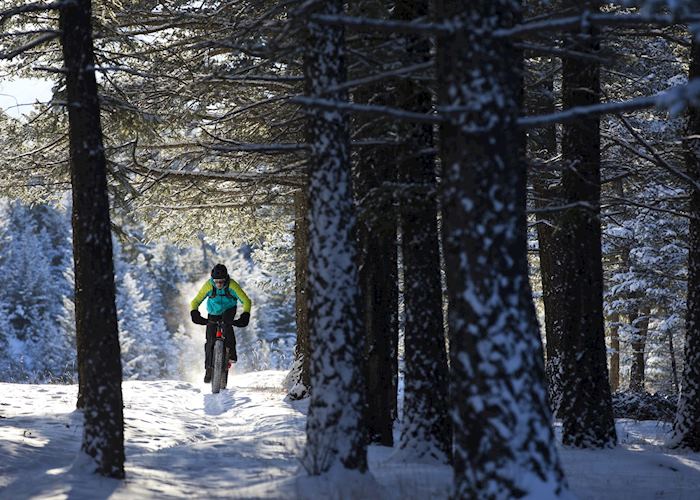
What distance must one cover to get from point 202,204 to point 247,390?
4915 millimetres

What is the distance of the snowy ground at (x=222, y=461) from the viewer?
275 inches

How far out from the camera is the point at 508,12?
226 inches

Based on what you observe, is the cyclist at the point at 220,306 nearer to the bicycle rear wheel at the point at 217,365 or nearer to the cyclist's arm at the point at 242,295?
the cyclist's arm at the point at 242,295

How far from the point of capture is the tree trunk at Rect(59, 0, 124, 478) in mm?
7648

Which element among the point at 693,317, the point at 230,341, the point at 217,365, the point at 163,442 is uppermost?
the point at 693,317

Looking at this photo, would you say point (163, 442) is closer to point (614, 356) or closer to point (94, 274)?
point (94, 274)

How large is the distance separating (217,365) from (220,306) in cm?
123

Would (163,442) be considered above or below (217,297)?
below

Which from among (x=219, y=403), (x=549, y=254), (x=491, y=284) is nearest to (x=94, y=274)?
(x=491, y=284)

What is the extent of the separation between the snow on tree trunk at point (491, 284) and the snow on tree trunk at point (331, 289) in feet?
5.61

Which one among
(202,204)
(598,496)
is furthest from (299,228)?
(598,496)

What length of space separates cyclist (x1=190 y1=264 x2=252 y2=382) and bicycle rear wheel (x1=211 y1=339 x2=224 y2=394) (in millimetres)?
162

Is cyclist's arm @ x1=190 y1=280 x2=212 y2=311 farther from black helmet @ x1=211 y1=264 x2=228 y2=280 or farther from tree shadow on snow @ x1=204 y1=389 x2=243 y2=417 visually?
tree shadow on snow @ x1=204 y1=389 x2=243 y2=417

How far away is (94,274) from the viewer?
303 inches
